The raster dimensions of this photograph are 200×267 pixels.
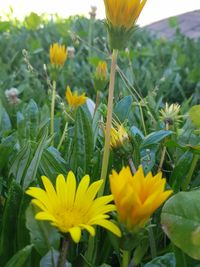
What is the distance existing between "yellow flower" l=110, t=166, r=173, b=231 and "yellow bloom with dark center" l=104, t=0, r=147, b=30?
0.74 feet

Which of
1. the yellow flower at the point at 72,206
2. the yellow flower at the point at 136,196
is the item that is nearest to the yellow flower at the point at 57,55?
the yellow flower at the point at 72,206

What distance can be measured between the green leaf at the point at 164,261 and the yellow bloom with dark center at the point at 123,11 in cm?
34

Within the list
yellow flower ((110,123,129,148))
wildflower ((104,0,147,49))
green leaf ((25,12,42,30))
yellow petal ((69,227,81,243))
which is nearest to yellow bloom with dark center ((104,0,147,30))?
wildflower ((104,0,147,49))

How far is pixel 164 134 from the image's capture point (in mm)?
1001

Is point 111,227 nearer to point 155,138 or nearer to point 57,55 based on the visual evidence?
point 155,138

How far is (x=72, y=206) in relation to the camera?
2.24 ft

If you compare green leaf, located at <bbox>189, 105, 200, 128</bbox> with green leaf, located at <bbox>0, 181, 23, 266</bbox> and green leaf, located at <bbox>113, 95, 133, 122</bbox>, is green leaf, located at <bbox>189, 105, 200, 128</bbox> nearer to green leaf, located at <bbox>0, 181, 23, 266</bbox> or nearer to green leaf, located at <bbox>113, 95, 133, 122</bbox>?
green leaf, located at <bbox>113, 95, 133, 122</bbox>

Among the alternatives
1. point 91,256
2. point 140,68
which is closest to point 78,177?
point 91,256

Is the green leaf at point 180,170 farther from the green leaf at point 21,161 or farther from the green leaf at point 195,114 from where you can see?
the green leaf at point 21,161

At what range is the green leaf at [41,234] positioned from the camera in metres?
0.68

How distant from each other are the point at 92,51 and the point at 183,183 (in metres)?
2.40

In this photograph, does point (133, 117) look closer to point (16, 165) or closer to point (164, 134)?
point (164, 134)

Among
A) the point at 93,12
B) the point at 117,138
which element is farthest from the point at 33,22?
the point at 117,138

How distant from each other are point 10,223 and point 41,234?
0.32 feet
